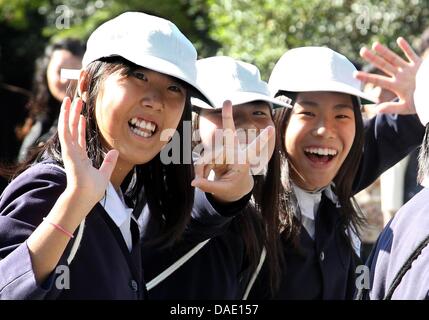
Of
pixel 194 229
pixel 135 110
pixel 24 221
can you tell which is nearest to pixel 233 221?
pixel 194 229

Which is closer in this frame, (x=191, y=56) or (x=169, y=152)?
(x=191, y=56)

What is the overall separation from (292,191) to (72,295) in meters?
1.53

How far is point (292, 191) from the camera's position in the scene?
3.93 m

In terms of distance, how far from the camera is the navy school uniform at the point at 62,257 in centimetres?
244

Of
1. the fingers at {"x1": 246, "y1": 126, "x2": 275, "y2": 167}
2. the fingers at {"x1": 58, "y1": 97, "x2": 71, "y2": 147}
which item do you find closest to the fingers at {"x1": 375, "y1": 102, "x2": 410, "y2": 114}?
the fingers at {"x1": 246, "y1": 126, "x2": 275, "y2": 167}

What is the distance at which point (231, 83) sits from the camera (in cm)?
372

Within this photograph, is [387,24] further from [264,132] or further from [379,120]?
[264,132]

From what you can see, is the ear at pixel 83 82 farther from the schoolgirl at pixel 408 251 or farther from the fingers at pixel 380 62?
the fingers at pixel 380 62

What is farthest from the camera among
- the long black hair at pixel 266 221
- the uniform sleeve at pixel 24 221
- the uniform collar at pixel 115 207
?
the long black hair at pixel 266 221

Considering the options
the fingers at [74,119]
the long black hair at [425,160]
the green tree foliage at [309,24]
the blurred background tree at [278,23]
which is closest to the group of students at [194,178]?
the fingers at [74,119]

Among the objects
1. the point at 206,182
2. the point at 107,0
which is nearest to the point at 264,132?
the point at 206,182

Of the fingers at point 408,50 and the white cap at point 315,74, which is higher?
the fingers at point 408,50

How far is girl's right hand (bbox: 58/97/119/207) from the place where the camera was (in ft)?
8.20
